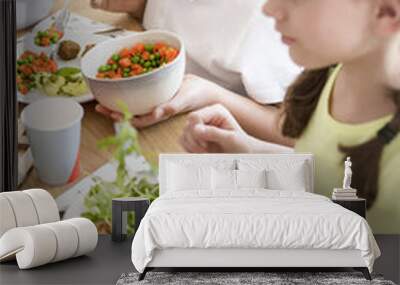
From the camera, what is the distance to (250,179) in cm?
692

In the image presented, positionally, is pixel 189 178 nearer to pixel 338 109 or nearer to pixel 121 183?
pixel 121 183

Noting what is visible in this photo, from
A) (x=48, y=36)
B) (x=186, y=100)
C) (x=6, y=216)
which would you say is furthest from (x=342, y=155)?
(x=6, y=216)

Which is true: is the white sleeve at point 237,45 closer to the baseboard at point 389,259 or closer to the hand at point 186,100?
the hand at point 186,100

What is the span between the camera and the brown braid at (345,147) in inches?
290

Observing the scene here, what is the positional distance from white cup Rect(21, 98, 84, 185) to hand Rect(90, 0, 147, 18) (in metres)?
1.06

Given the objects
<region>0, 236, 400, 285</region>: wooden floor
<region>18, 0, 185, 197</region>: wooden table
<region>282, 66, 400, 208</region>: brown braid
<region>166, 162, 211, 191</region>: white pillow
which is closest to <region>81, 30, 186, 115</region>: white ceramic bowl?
<region>18, 0, 185, 197</region>: wooden table

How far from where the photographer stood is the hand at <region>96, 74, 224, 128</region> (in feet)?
25.1

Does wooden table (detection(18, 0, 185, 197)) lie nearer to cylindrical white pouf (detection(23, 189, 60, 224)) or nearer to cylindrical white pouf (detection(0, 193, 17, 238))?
cylindrical white pouf (detection(23, 189, 60, 224))

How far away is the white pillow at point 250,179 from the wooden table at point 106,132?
1.00m

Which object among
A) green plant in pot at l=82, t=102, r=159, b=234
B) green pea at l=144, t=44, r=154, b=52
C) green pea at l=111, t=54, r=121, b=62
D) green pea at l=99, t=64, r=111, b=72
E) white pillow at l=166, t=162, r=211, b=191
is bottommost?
green plant in pot at l=82, t=102, r=159, b=234

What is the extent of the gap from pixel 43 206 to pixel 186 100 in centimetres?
215

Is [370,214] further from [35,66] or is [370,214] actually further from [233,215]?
[35,66]

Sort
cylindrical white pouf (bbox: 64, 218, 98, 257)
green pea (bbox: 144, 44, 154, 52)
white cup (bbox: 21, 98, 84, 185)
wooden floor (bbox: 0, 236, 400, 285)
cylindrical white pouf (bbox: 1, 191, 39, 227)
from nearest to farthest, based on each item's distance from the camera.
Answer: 1. wooden floor (bbox: 0, 236, 400, 285)
2. cylindrical white pouf (bbox: 1, 191, 39, 227)
3. cylindrical white pouf (bbox: 64, 218, 98, 257)
4. green pea (bbox: 144, 44, 154, 52)
5. white cup (bbox: 21, 98, 84, 185)

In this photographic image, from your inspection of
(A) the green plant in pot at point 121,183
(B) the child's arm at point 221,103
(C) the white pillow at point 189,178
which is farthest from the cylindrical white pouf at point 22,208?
(B) the child's arm at point 221,103
